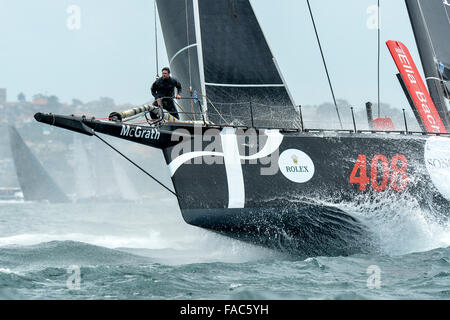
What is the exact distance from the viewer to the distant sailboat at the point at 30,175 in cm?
4281

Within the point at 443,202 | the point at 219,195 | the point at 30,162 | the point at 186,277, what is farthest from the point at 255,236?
the point at 30,162

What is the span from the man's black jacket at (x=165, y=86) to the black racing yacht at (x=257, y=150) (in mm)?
341

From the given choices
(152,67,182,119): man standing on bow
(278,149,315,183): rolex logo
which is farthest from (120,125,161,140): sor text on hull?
(278,149,315,183): rolex logo

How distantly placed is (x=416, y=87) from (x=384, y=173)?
278 cm

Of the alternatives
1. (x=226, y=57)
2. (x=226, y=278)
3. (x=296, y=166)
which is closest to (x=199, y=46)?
(x=226, y=57)

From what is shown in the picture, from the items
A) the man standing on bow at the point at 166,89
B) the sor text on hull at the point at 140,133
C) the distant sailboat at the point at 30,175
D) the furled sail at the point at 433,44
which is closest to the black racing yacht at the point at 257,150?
the sor text on hull at the point at 140,133

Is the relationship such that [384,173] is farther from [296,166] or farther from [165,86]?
[165,86]

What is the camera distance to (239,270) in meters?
6.87

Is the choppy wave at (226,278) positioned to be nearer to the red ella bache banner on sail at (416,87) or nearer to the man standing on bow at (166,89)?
the man standing on bow at (166,89)

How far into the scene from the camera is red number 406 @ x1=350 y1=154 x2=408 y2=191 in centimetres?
891

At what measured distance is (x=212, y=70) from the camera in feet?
32.0

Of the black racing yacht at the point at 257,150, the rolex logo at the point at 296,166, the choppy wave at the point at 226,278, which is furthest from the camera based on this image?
the rolex logo at the point at 296,166

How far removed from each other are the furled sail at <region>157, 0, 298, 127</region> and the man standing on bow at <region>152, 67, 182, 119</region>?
728 mm

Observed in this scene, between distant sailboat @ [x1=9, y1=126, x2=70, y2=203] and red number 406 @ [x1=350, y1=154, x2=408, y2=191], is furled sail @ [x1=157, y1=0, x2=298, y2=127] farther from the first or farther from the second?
distant sailboat @ [x1=9, y1=126, x2=70, y2=203]
